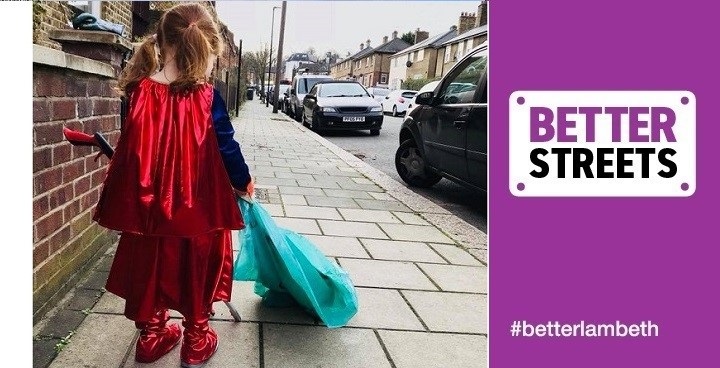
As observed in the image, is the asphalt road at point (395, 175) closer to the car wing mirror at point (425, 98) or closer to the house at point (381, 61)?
the car wing mirror at point (425, 98)

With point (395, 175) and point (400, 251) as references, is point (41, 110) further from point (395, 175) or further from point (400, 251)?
point (395, 175)

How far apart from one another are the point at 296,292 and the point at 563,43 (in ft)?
4.55

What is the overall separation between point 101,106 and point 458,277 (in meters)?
2.11

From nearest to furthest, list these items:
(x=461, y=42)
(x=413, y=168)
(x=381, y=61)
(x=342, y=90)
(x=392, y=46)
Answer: (x=413, y=168), (x=342, y=90), (x=461, y=42), (x=381, y=61), (x=392, y=46)

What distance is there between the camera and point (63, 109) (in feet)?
7.84

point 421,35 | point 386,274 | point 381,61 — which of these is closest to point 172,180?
point 386,274

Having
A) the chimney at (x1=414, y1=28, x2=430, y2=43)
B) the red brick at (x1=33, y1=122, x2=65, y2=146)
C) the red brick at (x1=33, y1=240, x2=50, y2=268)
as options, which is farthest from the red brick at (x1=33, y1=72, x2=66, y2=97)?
the chimney at (x1=414, y1=28, x2=430, y2=43)

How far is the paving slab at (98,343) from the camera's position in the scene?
197 cm

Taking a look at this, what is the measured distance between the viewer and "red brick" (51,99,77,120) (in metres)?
2.30

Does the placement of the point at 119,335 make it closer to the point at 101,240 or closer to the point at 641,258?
the point at 101,240

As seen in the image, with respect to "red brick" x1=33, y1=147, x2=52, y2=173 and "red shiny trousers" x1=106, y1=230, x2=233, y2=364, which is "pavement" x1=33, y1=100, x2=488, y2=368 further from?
"red brick" x1=33, y1=147, x2=52, y2=173
